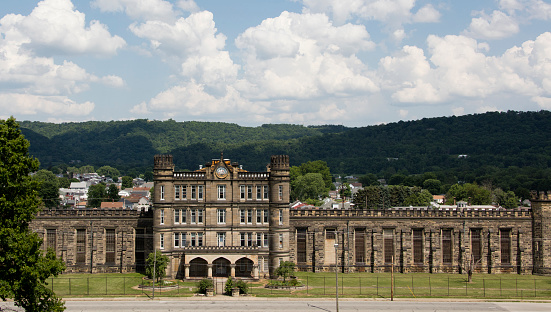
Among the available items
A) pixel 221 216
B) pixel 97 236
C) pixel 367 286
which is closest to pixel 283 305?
pixel 367 286

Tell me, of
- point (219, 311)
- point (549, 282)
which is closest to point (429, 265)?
point (549, 282)

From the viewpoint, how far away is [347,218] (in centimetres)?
8650

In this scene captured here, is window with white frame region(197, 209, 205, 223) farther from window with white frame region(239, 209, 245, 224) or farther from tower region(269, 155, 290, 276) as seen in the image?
tower region(269, 155, 290, 276)

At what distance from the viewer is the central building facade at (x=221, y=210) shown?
268ft

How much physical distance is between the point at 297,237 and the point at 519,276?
96.1ft

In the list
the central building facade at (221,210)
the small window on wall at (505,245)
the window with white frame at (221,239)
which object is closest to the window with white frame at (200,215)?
the central building facade at (221,210)

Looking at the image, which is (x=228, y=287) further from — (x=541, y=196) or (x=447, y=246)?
(x=541, y=196)

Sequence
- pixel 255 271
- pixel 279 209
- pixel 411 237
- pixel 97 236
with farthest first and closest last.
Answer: pixel 411 237 → pixel 97 236 → pixel 279 209 → pixel 255 271

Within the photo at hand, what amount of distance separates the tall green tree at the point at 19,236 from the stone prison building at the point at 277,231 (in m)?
37.0

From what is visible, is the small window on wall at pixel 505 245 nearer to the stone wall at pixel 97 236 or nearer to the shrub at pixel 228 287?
the shrub at pixel 228 287

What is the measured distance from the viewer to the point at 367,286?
7475cm

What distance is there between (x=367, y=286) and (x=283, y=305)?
49.0ft

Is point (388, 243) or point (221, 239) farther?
point (388, 243)

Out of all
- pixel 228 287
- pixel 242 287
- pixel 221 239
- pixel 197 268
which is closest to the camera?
pixel 242 287
